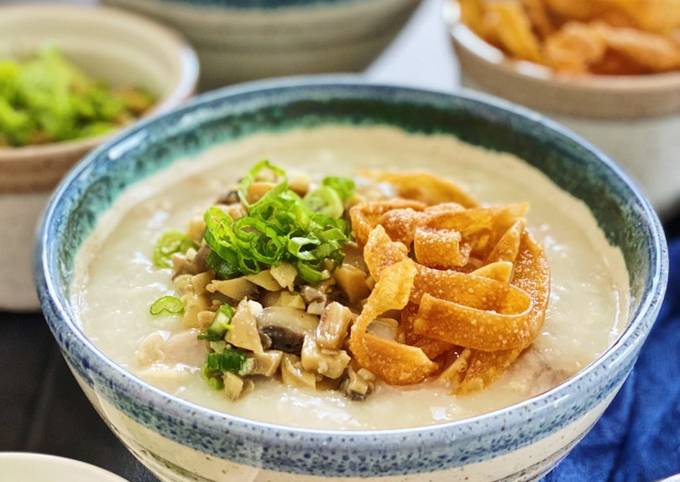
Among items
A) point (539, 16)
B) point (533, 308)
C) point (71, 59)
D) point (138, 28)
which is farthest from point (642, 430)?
point (71, 59)

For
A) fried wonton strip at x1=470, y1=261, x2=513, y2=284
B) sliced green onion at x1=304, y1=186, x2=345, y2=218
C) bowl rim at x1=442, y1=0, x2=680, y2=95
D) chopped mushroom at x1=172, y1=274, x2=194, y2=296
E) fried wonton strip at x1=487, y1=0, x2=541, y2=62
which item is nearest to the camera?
fried wonton strip at x1=470, y1=261, x2=513, y2=284

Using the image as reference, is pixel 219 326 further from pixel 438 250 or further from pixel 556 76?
pixel 556 76

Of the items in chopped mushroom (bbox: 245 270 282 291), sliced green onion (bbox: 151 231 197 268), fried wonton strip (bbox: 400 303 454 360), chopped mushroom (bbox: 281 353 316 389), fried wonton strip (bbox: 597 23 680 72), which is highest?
fried wonton strip (bbox: 597 23 680 72)

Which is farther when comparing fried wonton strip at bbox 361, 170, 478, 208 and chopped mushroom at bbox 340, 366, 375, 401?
fried wonton strip at bbox 361, 170, 478, 208

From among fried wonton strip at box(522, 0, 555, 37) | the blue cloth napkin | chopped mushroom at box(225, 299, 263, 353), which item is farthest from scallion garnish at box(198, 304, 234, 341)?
fried wonton strip at box(522, 0, 555, 37)

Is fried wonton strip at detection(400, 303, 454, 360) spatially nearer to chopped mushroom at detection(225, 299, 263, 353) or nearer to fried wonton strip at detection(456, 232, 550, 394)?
fried wonton strip at detection(456, 232, 550, 394)

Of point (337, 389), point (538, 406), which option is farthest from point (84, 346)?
point (538, 406)

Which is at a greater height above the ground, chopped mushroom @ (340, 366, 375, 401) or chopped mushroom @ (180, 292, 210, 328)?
chopped mushroom @ (340, 366, 375, 401)

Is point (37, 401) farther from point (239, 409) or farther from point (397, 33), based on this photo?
point (397, 33)
